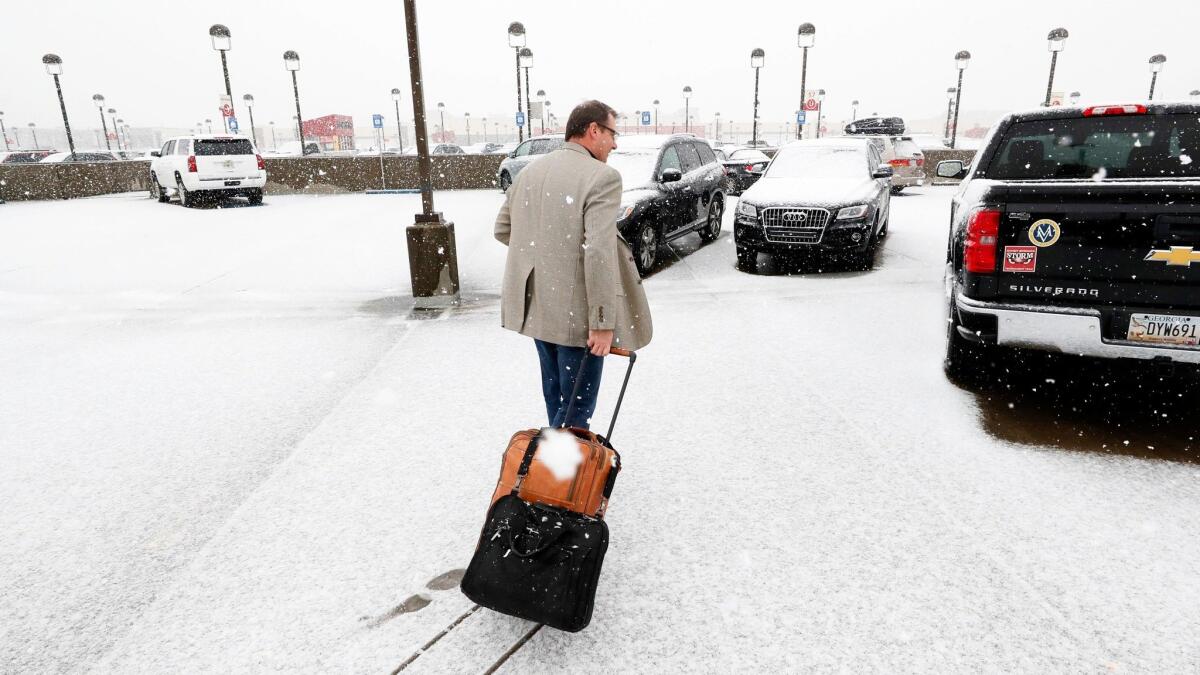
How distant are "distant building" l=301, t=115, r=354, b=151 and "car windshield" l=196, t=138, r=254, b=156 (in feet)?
219

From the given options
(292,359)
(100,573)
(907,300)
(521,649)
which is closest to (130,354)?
(292,359)

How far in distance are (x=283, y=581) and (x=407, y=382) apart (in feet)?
7.66

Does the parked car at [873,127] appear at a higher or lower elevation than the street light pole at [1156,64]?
lower

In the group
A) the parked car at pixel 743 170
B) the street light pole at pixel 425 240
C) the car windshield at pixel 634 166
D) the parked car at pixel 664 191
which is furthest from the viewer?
the parked car at pixel 743 170

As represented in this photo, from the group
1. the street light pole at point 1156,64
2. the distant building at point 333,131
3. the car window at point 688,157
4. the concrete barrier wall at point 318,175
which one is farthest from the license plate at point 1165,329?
the distant building at point 333,131

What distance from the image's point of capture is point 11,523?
10.3ft

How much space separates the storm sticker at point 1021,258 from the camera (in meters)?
3.71

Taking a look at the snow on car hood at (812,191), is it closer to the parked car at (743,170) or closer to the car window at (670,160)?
the car window at (670,160)

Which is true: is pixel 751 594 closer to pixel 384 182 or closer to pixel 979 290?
pixel 979 290

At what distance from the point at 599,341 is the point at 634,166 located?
7.10 m

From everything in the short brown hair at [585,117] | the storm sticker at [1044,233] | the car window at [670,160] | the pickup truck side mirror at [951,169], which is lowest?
the storm sticker at [1044,233]

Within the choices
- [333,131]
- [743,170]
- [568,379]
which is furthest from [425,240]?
[333,131]

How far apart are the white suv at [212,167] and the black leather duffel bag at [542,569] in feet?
61.6

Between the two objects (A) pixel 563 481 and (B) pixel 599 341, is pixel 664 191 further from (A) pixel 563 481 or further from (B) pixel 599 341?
(A) pixel 563 481
